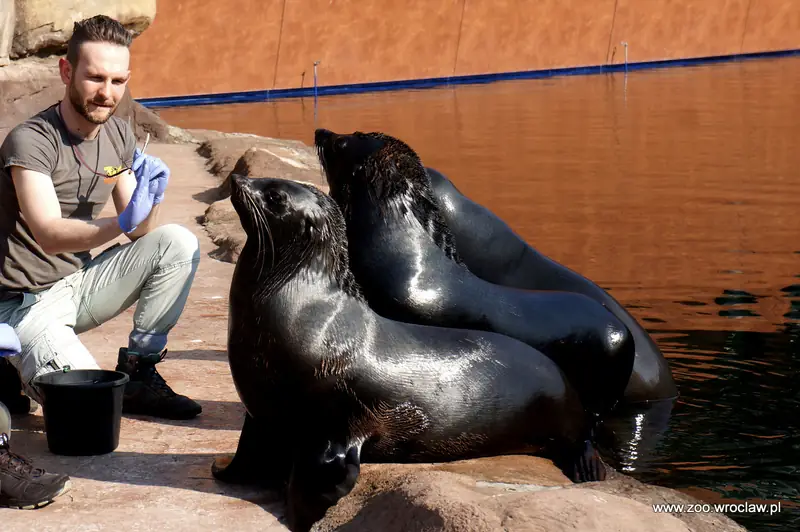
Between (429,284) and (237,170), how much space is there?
544cm

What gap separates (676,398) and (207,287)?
2.76 meters

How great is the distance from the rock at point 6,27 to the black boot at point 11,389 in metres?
4.75

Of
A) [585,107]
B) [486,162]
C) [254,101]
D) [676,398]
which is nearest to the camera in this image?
[676,398]

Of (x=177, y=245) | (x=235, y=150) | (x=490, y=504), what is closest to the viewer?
(x=490, y=504)

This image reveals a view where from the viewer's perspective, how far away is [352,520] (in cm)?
351

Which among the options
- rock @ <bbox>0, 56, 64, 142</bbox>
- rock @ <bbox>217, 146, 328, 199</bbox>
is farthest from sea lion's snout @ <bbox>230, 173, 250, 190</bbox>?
rock @ <bbox>0, 56, 64, 142</bbox>

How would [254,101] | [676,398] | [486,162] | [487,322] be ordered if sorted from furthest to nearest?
[254,101] → [486,162] → [676,398] → [487,322]

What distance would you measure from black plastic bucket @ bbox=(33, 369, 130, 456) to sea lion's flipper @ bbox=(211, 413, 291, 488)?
17.2 inches

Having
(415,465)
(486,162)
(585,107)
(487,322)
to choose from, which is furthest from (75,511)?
(585,107)

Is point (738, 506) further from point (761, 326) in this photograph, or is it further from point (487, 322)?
point (761, 326)

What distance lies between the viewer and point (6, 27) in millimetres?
8570

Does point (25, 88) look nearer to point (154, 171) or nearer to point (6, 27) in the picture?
point (6, 27)

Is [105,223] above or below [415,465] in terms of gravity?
above

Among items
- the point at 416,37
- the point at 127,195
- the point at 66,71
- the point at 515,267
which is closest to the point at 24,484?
the point at 127,195
